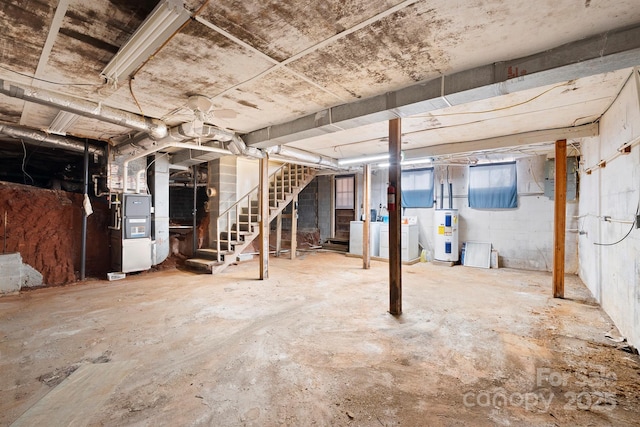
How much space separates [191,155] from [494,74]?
16.9ft

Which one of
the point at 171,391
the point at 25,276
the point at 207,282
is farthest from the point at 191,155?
the point at 171,391

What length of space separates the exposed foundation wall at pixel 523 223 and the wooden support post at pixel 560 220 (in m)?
1.55

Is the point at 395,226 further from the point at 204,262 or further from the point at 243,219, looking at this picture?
the point at 243,219

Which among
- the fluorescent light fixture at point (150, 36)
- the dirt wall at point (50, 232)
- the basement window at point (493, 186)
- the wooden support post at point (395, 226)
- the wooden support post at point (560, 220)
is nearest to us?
the fluorescent light fixture at point (150, 36)

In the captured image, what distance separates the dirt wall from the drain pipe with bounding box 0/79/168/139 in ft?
10.2

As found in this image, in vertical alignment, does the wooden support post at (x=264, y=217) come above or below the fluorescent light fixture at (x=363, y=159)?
below

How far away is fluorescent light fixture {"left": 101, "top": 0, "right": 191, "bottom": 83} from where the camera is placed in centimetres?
157

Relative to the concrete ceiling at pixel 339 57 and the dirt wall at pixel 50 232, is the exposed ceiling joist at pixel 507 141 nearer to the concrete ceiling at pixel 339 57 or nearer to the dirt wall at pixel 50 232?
the concrete ceiling at pixel 339 57

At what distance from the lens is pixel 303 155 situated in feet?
18.5

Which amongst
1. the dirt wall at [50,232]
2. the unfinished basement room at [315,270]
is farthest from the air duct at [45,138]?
the dirt wall at [50,232]

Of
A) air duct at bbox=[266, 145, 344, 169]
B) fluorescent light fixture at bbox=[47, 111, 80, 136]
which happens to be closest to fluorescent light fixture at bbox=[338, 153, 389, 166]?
air duct at bbox=[266, 145, 344, 169]

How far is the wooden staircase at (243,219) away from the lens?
573cm

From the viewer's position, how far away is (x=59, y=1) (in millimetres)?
1606

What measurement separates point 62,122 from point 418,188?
716 cm
